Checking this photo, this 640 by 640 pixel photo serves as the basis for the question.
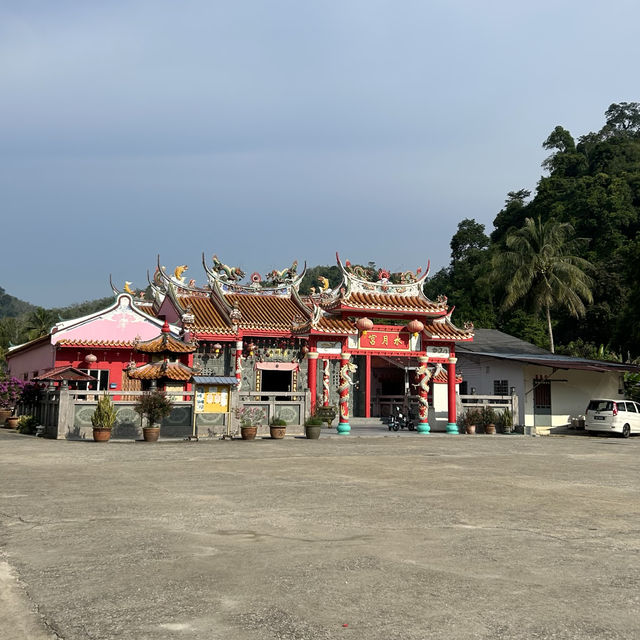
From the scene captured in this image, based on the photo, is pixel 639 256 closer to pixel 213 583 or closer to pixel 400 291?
pixel 400 291

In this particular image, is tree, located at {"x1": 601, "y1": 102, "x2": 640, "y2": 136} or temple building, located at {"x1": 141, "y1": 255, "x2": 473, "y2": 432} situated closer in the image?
temple building, located at {"x1": 141, "y1": 255, "x2": 473, "y2": 432}

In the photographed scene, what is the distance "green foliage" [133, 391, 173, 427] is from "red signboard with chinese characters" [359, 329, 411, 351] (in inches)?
394

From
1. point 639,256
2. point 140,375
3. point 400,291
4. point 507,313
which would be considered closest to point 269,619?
point 140,375

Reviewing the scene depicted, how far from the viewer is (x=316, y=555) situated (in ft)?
20.9

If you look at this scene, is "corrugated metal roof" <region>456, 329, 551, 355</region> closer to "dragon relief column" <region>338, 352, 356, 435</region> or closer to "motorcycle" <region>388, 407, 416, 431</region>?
"motorcycle" <region>388, 407, 416, 431</region>

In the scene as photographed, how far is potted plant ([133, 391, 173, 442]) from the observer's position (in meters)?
22.2

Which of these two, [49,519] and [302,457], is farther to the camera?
[302,457]

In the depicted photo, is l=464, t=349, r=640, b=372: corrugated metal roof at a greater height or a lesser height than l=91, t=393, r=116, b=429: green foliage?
greater

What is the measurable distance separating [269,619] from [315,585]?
88cm

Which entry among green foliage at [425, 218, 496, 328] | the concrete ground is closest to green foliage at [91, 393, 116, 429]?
the concrete ground

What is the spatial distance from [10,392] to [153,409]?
1510 centimetres

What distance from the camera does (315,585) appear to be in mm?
5309

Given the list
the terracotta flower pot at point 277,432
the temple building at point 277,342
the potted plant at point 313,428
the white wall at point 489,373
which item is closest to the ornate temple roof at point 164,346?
the temple building at point 277,342

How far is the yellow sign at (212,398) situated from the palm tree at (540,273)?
24192mm
